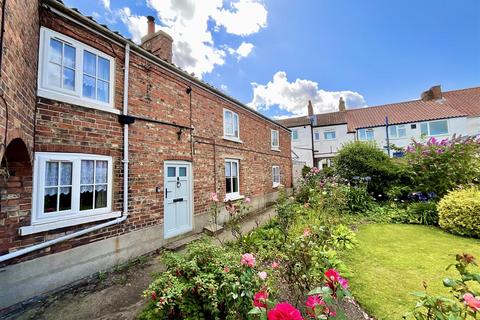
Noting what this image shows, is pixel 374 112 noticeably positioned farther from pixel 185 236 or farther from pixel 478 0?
pixel 185 236

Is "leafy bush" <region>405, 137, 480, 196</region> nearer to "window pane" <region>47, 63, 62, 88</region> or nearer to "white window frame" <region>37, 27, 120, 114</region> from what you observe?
"white window frame" <region>37, 27, 120, 114</region>

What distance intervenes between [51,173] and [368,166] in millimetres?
12953

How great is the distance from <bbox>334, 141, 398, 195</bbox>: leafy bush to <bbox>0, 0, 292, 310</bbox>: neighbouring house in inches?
331

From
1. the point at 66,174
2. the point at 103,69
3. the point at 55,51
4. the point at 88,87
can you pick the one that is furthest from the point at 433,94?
the point at 66,174

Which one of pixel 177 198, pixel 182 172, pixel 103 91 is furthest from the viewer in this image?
pixel 182 172

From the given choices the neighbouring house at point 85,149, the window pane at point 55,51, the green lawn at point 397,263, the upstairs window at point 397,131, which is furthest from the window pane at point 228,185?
the upstairs window at point 397,131

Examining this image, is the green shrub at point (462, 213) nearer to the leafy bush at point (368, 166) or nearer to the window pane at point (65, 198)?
the leafy bush at point (368, 166)

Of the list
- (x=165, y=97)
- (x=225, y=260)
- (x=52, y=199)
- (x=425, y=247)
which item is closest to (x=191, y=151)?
(x=165, y=97)

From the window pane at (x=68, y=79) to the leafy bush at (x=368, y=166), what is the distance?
490 inches

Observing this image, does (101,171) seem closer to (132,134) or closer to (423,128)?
(132,134)

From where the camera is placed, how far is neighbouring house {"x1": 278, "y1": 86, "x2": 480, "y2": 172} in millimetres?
23891

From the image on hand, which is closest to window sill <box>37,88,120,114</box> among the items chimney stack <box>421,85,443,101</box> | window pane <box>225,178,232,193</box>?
window pane <box>225,178,232,193</box>

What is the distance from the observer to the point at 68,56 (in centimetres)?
488

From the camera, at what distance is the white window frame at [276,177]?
15042mm
